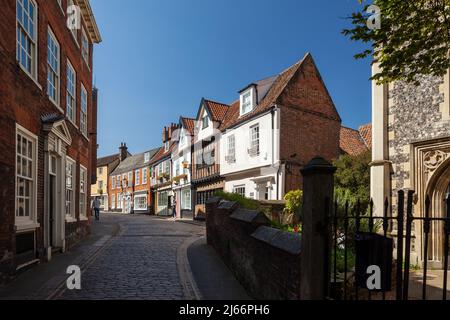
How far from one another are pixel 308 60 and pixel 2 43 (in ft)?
60.7

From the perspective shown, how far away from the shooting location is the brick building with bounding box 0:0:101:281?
23.8 feet

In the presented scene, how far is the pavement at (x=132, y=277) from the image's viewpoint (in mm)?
6664

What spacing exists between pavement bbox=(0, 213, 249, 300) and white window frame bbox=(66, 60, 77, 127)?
4572 mm

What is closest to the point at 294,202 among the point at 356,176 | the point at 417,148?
the point at 356,176

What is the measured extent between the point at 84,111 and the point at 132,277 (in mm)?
10026

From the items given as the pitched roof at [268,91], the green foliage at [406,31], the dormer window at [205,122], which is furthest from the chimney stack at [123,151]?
the green foliage at [406,31]

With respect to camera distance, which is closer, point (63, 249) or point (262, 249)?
point (262, 249)

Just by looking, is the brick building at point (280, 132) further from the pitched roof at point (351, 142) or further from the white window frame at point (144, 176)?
the white window frame at point (144, 176)

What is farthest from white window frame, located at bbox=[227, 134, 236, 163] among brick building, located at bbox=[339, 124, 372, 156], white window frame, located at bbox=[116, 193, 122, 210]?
white window frame, located at bbox=[116, 193, 122, 210]

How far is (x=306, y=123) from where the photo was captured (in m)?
21.6

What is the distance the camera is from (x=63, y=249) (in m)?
11.3

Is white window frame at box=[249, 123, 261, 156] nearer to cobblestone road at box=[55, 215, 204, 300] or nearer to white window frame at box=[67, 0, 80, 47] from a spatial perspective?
cobblestone road at box=[55, 215, 204, 300]
